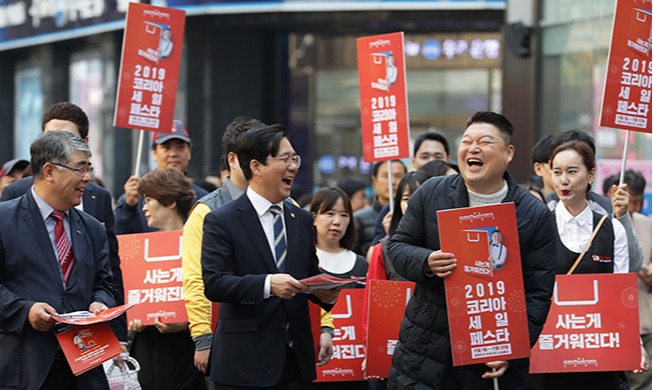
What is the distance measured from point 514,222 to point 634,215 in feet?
14.4

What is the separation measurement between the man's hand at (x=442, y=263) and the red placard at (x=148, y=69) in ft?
14.5

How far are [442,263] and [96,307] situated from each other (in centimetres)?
179

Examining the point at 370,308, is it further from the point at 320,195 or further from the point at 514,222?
the point at 514,222

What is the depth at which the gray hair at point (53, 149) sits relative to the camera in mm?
5980

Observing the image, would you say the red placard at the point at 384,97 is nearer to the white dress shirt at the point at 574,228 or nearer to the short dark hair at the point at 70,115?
the white dress shirt at the point at 574,228

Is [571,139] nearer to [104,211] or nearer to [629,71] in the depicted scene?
[629,71]

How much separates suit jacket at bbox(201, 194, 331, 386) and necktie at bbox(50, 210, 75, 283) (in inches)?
26.9

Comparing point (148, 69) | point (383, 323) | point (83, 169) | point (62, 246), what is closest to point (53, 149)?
point (83, 169)

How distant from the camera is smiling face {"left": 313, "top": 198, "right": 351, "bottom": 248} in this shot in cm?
849

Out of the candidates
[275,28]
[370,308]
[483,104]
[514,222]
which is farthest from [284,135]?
[483,104]

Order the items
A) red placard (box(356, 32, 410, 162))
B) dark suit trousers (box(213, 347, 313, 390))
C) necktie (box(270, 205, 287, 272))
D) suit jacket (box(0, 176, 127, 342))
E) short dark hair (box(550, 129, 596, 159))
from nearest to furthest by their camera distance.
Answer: dark suit trousers (box(213, 347, 313, 390))
necktie (box(270, 205, 287, 272))
suit jacket (box(0, 176, 127, 342))
short dark hair (box(550, 129, 596, 159))
red placard (box(356, 32, 410, 162))

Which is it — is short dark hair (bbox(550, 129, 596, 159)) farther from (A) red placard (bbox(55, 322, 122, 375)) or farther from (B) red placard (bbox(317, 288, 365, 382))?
(A) red placard (bbox(55, 322, 122, 375))

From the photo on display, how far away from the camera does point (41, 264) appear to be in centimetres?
591

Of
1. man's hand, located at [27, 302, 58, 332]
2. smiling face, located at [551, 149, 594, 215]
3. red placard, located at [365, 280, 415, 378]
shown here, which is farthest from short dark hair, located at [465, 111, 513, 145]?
man's hand, located at [27, 302, 58, 332]
